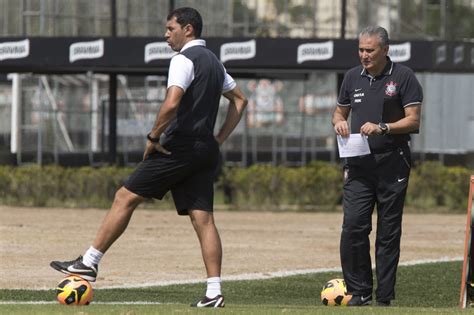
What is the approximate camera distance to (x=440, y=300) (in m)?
12.6

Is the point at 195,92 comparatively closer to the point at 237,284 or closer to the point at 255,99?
the point at 237,284

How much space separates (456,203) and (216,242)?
16267 mm

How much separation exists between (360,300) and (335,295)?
0.25 m

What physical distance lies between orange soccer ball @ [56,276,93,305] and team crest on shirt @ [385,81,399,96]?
2.60 metres

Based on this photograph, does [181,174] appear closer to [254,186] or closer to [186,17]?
[186,17]

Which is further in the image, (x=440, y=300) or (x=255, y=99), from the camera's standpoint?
(x=255, y=99)

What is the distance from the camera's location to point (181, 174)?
9.80 m

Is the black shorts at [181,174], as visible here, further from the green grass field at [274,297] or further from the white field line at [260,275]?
the white field line at [260,275]

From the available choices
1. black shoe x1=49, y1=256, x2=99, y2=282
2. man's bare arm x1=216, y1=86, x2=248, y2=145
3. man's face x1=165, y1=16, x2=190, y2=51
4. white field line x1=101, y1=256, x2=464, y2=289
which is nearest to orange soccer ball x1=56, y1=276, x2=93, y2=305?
black shoe x1=49, y1=256, x2=99, y2=282

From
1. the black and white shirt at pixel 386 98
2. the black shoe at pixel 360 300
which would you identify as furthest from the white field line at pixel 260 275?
the black and white shirt at pixel 386 98

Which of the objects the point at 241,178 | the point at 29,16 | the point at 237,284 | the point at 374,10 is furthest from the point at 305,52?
the point at 237,284

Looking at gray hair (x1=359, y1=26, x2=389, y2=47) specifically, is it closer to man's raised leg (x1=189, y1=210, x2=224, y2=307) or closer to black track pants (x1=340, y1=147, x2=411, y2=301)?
black track pants (x1=340, y1=147, x2=411, y2=301)

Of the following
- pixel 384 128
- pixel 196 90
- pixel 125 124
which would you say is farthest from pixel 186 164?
pixel 125 124

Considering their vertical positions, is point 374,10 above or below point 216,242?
above
